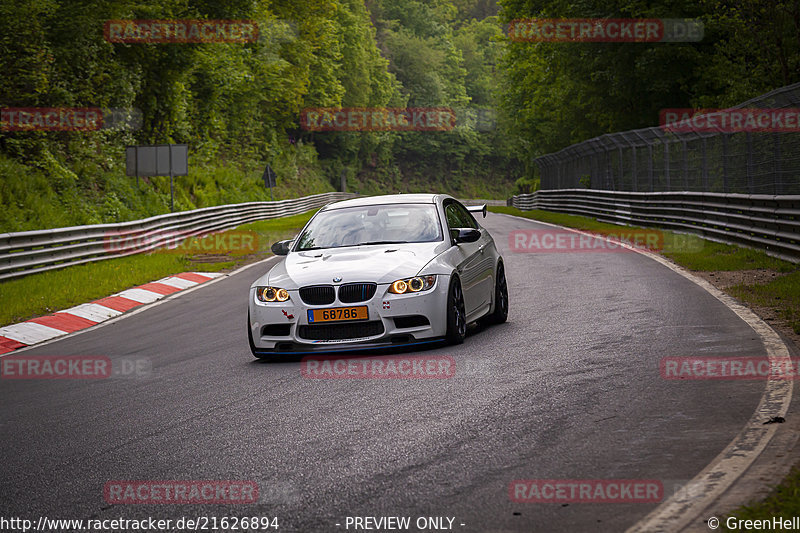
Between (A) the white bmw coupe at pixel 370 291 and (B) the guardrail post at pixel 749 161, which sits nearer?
(A) the white bmw coupe at pixel 370 291

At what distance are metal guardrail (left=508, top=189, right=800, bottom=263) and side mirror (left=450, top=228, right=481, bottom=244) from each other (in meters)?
6.42

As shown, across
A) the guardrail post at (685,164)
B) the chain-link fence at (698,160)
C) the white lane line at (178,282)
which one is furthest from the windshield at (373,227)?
the guardrail post at (685,164)

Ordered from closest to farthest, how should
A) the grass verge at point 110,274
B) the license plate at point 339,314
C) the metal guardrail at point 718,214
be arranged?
the license plate at point 339,314 → the grass verge at point 110,274 → the metal guardrail at point 718,214

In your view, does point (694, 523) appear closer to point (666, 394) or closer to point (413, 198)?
point (666, 394)

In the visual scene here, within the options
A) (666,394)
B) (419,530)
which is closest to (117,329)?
(666,394)

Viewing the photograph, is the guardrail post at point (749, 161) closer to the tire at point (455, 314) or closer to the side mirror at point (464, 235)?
the side mirror at point (464, 235)

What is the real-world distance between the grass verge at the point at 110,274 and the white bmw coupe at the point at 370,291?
580cm

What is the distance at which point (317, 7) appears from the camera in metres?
64.0

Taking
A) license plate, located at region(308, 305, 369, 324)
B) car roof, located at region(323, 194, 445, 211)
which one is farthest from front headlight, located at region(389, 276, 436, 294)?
car roof, located at region(323, 194, 445, 211)

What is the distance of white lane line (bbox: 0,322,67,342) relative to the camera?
12.1m

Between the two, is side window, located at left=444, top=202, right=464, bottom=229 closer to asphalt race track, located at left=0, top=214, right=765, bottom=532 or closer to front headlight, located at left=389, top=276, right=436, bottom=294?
asphalt race track, located at left=0, top=214, right=765, bottom=532

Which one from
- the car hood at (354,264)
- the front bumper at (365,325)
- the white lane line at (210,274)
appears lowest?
the white lane line at (210,274)

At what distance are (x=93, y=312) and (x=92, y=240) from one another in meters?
6.33

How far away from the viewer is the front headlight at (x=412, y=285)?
28.2 ft
